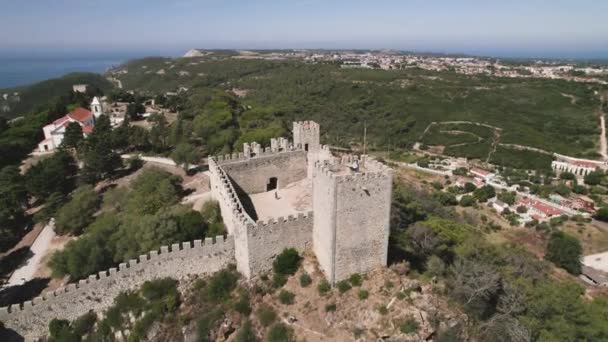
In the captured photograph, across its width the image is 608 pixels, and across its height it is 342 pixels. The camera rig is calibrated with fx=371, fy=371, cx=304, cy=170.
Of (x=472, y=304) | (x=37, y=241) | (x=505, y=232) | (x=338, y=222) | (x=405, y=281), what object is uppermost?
(x=338, y=222)

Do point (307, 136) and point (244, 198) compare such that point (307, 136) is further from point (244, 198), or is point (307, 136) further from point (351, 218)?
point (351, 218)

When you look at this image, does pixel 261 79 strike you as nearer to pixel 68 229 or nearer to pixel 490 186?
pixel 490 186

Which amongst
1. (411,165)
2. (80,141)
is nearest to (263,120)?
(80,141)

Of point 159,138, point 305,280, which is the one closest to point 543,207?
point 305,280

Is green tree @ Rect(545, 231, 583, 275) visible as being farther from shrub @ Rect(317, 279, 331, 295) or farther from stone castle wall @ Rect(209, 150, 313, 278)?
shrub @ Rect(317, 279, 331, 295)

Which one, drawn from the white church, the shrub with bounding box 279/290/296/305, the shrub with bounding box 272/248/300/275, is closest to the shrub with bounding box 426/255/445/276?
the shrub with bounding box 272/248/300/275

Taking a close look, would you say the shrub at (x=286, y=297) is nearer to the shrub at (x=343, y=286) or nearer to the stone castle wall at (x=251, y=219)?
the stone castle wall at (x=251, y=219)
